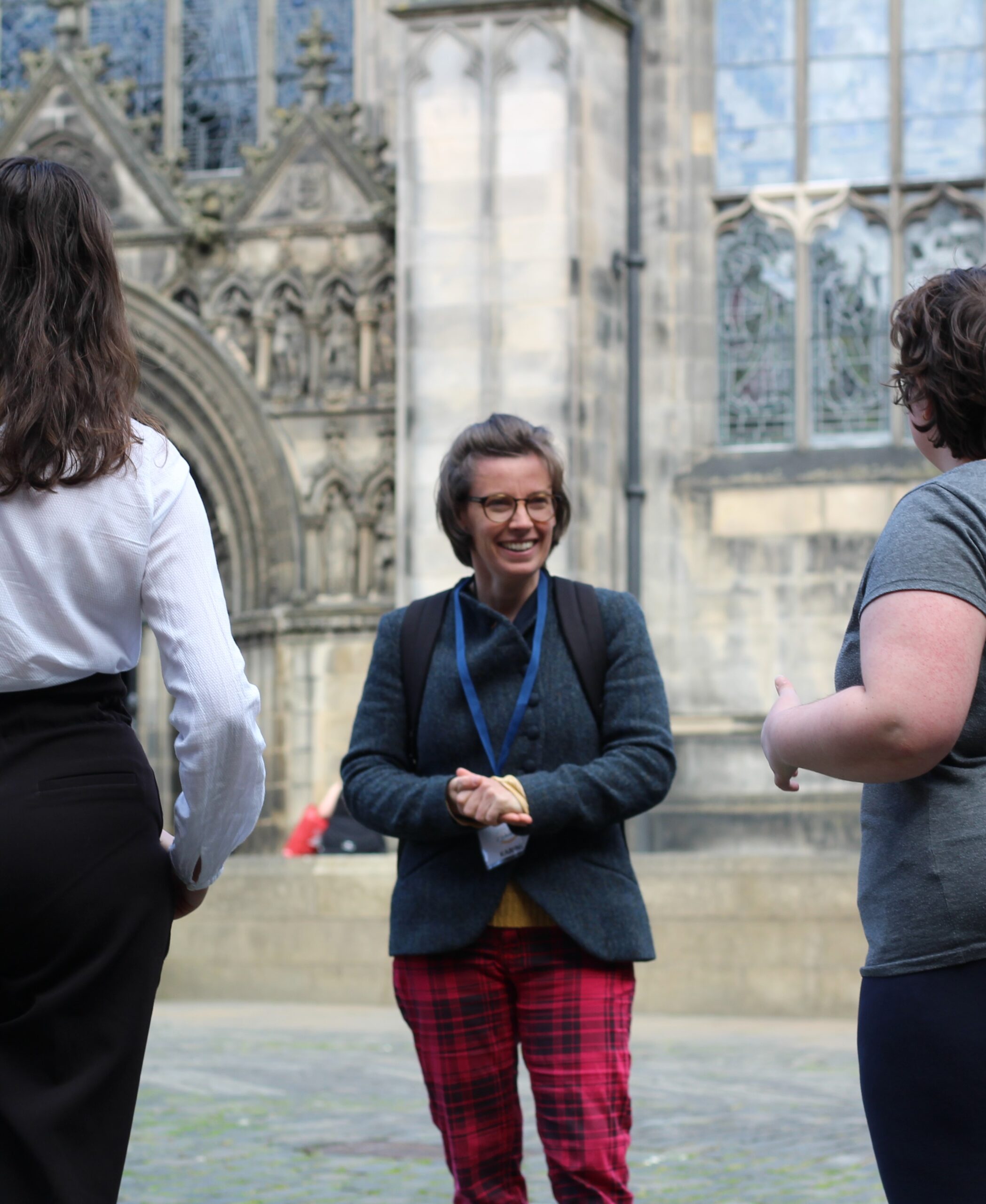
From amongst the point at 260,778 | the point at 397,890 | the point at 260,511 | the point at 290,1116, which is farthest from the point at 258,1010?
the point at 260,778

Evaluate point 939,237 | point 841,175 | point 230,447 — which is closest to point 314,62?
point 230,447

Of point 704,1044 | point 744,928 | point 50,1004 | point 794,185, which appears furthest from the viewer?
point 794,185

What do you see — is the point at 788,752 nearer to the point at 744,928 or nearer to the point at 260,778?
the point at 260,778

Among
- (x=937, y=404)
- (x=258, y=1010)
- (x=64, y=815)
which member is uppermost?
(x=937, y=404)

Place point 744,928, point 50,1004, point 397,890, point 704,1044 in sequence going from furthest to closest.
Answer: point 744,928
point 704,1044
point 397,890
point 50,1004

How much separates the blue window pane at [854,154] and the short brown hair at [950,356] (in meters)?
10.6

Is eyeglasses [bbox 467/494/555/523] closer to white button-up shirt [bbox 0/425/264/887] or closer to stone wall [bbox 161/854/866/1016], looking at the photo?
white button-up shirt [bbox 0/425/264/887]

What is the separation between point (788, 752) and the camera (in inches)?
88.9

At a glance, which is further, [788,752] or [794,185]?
[794,185]

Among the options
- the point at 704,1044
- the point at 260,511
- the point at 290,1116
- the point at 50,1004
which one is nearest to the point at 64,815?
the point at 50,1004

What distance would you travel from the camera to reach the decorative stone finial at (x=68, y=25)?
13.5m

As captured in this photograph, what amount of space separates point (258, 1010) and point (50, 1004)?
7.14m

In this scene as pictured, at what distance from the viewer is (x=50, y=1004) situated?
6.81 ft

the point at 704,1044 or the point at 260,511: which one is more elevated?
the point at 260,511
